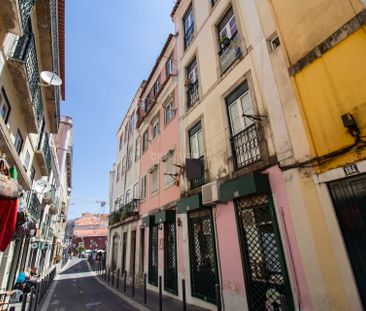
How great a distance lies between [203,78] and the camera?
9.59m

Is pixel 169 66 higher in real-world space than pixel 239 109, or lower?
higher

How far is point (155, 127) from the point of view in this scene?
15.3 meters

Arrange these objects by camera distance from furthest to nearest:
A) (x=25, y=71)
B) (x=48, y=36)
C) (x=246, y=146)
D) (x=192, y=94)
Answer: (x=192, y=94) < (x=48, y=36) < (x=246, y=146) < (x=25, y=71)

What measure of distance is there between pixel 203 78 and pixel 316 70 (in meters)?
5.23

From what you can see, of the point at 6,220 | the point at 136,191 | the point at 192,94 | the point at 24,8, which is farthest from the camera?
the point at 136,191

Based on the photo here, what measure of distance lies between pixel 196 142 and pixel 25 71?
20.7 feet

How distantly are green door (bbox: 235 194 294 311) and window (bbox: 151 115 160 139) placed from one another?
29.9ft

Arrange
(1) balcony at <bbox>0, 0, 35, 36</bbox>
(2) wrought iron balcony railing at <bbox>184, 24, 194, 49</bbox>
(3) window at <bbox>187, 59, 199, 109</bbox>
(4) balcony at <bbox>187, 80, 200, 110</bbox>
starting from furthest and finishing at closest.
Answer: (2) wrought iron balcony railing at <bbox>184, 24, 194, 49</bbox> < (3) window at <bbox>187, 59, 199, 109</bbox> < (4) balcony at <bbox>187, 80, 200, 110</bbox> < (1) balcony at <bbox>0, 0, 35, 36</bbox>

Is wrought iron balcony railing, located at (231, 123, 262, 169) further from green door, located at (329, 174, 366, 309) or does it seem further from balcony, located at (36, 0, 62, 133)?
balcony, located at (36, 0, 62, 133)

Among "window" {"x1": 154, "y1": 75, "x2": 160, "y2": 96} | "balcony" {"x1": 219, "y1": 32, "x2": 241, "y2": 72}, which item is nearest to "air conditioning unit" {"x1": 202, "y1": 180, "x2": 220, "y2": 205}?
"balcony" {"x1": 219, "y1": 32, "x2": 241, "y2": 72}

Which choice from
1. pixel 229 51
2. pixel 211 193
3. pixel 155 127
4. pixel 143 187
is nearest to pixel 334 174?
pixel 211 193

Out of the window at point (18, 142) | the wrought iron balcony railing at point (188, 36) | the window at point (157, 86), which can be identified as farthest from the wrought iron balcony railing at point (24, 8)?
the window at point (157, 86)

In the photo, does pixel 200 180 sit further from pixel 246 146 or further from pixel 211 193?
pixel 246 146

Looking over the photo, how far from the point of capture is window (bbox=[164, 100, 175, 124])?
12.6 metres
